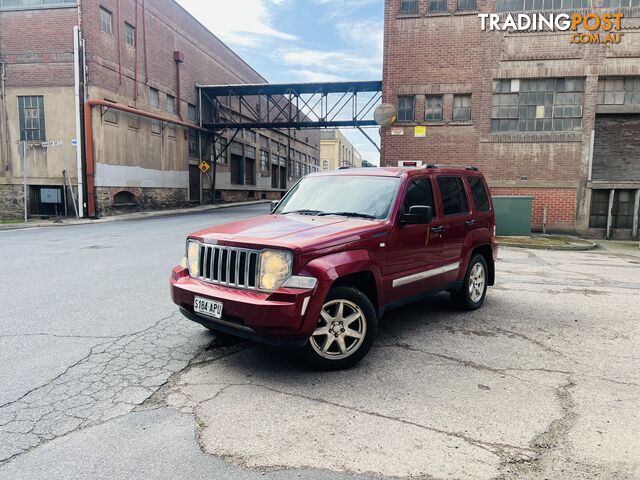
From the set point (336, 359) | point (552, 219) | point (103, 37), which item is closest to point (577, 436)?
point (336, 359)

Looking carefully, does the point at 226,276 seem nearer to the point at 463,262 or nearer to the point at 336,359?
the point at 336,359

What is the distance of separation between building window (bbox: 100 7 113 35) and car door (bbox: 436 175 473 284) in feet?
73.8

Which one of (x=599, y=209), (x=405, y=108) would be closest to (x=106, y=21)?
(x=405, y=108)

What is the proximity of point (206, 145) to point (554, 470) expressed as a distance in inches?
1300

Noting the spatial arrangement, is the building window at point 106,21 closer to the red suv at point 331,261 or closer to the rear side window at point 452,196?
the red suv at point 331,261

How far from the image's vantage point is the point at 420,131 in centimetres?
1869

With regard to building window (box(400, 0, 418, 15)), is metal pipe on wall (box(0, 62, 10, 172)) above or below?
below

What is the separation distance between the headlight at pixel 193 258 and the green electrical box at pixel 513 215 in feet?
42.7

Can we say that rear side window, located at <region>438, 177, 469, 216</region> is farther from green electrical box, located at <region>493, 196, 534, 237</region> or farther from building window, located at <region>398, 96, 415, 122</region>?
building window, located at <region>398, 96, 415, 122</region>

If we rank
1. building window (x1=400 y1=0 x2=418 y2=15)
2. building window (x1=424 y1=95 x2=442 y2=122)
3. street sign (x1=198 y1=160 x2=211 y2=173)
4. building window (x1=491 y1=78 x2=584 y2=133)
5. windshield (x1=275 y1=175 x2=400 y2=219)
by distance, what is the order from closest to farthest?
windshield (x1=275 y1=175 x2=400 y2=219) < building window (x1=491 y1=78 x2=584 y2=133) < building window (x1=400 y1=0 x2=418 y2=15) < building window (x1=424 y1=95 x2=442 y2=122) < street sign (x1=198 y1=160 x2=211 y2=173)

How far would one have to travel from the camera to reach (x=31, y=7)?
845 inches

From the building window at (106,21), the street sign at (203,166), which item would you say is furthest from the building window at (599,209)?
the building window at (106,21)

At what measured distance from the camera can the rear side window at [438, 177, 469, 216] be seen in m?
A: 5.56

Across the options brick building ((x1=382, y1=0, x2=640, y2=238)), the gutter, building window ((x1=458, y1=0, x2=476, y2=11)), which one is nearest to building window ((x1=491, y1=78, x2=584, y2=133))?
brick building ((x1=382, y1=0, x2=640, y2=238))
